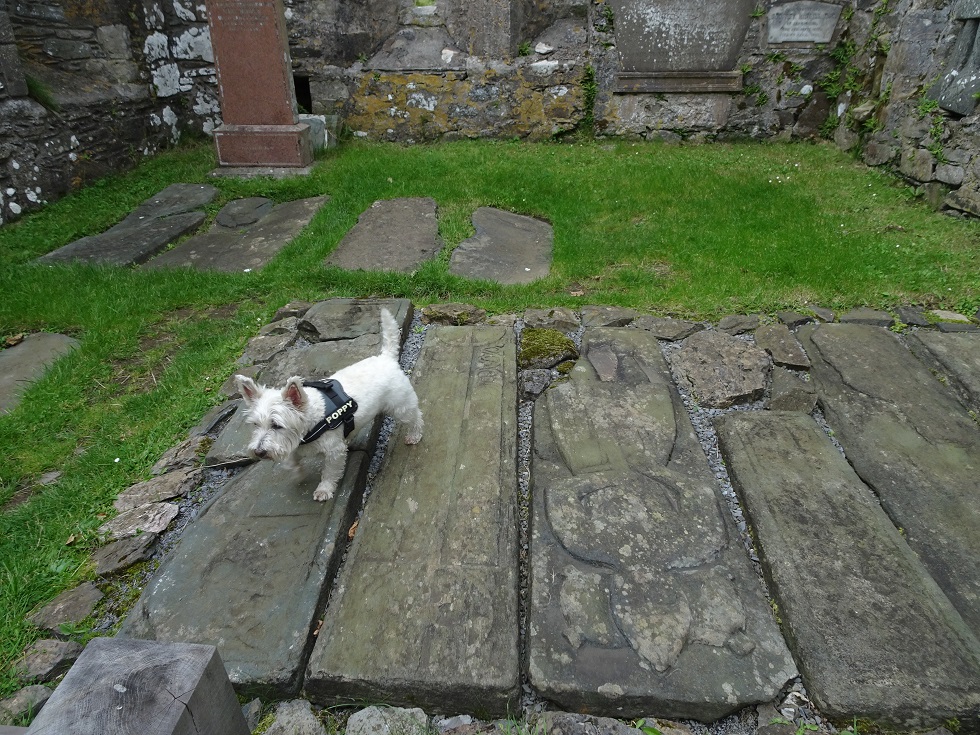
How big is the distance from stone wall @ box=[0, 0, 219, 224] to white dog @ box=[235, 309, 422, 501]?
5497 millimetres

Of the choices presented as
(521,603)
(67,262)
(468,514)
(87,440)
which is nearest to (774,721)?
(521,603)

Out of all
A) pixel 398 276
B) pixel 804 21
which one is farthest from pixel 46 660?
pixel 804 21

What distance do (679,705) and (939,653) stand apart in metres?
0.87

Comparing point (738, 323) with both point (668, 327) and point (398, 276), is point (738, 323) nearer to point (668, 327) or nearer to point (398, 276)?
point (668, 327)

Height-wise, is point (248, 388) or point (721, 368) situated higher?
point (248, 388)

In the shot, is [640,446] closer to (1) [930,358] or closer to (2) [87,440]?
(1) [930,358]

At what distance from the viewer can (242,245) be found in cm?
555

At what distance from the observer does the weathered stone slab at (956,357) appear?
3.27 m

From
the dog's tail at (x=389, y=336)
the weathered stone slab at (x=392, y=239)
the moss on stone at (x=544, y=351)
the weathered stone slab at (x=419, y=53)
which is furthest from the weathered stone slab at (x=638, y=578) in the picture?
the weathered stone slab at (x=419, y=53)

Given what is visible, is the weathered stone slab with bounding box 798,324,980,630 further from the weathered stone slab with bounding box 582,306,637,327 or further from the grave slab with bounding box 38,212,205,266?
the grave slab with bounding box 38,212,205,266

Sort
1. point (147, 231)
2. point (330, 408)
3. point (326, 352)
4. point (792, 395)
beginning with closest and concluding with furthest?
point (330, 408) < point (792, 395) < point (326, 352) < point (147, 231)

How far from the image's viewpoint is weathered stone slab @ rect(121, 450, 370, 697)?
1992 millimetres

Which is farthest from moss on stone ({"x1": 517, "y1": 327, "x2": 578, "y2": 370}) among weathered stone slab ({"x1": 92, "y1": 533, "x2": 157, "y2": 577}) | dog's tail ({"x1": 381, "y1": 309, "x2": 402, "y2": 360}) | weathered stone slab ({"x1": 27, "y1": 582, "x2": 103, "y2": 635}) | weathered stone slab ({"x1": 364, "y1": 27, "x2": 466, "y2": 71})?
weathered stone slab ({"x1": 364, "y1": 27, "x2": 466, "y2": 71})

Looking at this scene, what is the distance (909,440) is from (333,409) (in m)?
2.73
